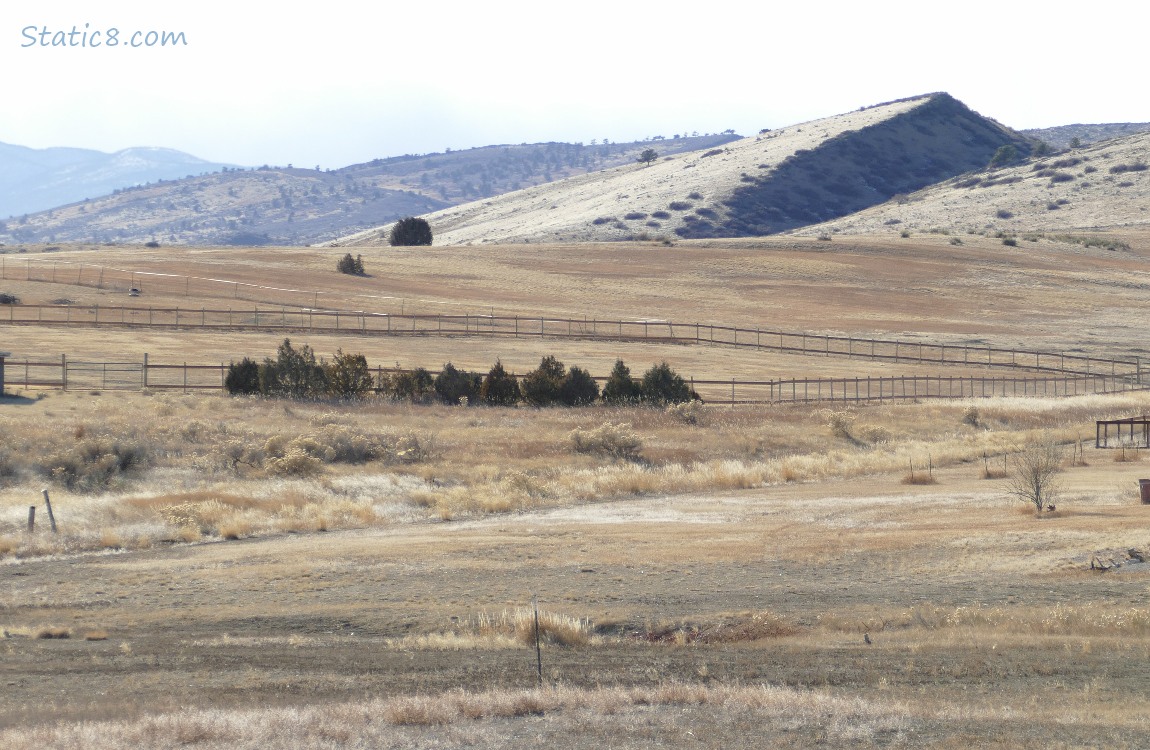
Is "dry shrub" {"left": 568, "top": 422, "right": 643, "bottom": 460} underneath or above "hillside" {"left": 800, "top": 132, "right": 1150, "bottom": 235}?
underneath

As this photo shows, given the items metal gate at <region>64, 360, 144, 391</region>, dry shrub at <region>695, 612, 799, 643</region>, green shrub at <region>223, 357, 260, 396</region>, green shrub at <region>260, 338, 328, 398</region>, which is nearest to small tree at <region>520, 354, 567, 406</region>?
green shrub at <region>260, 338, 328, 398</region>

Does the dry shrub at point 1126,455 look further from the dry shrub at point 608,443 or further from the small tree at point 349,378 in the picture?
the small tree at point 349,378

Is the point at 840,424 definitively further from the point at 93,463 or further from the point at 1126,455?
the point at 93,463

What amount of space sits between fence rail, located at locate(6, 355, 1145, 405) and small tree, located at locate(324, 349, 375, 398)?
100 cm

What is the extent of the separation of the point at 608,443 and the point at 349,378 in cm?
1448

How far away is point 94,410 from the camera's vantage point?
147ft

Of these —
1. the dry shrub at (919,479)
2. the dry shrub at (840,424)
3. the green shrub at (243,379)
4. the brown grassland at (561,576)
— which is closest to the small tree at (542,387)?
the brown grassland at (561,576)

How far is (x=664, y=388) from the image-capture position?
54.7 m

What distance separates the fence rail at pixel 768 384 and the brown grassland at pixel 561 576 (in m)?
3.47

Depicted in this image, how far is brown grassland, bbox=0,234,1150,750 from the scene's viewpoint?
578 inches

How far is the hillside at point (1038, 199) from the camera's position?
158000 millimetres

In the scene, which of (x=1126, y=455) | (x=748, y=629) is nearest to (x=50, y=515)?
(x=748, y=629)

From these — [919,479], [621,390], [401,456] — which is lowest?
[919,479]

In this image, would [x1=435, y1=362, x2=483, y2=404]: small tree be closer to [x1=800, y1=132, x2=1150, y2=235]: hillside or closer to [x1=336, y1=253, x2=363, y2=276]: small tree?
[x1=336, y1=253, x2=363, y2=276]: small tree
